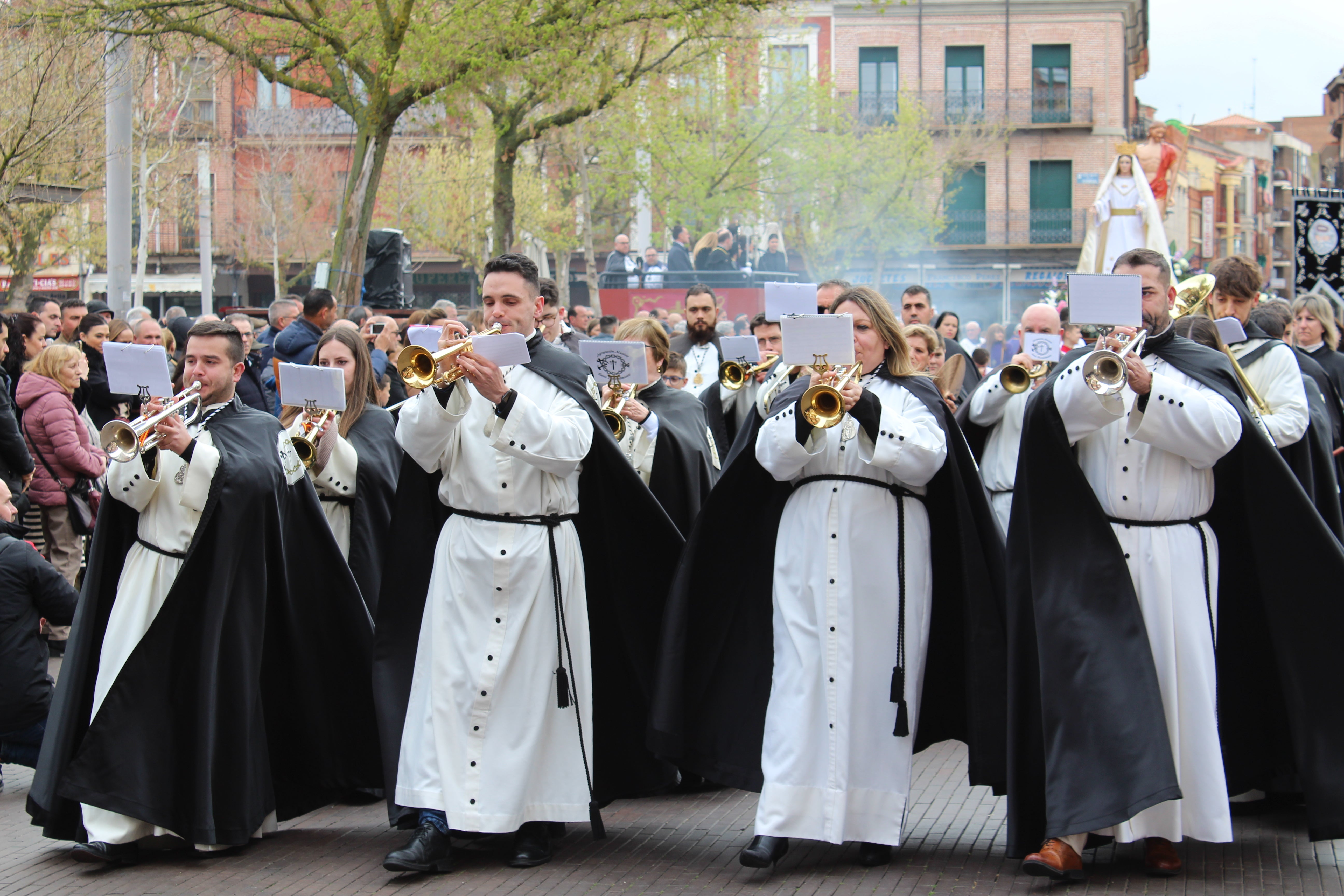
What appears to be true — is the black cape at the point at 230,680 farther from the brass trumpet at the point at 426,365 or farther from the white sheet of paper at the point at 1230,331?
the white sheet of paper at the point at 1230,331

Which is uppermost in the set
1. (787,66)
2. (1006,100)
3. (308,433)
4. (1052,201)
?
(1006,100)

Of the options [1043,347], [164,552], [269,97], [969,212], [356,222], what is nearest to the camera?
[164,552]

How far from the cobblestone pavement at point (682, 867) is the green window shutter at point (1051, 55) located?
1687 inches

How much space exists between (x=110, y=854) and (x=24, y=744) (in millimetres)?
1421

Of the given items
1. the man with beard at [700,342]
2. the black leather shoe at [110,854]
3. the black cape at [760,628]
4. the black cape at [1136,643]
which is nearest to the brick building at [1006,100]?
the man with beard at [700,342]

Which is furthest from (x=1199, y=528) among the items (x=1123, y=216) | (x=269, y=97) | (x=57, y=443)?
(x=269, y=97)

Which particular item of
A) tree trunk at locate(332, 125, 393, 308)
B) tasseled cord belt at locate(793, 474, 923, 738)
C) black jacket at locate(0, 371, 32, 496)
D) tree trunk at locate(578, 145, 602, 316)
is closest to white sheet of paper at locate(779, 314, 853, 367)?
tasseled cord belt at locate(793, 474, 923, 738)

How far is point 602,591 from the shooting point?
5.89 metres

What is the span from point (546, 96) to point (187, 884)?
38.7 ft

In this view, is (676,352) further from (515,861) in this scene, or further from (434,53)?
(434,53)

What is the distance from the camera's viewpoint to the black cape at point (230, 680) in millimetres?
5430

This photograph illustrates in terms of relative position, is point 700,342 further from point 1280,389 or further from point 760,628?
point 760,628

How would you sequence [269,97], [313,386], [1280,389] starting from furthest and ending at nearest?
[269,97] → [1280,389] → [313,386]

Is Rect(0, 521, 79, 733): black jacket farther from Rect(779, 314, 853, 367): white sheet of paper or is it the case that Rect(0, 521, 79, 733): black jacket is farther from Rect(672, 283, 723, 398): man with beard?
Rect(672, 283, 723, 398): man with beard
